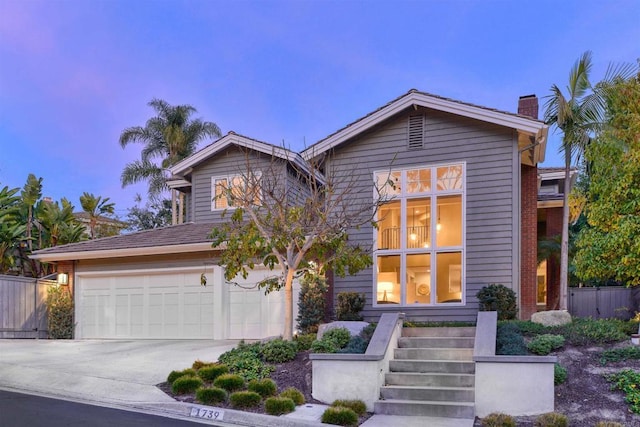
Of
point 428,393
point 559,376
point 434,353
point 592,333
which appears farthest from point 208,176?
point 559,376

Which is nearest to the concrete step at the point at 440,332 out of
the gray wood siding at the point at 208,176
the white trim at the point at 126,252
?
the white trim at the point at 126,252

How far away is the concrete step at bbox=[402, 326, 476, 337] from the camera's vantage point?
9773mm

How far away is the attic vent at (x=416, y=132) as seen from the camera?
1262 centimetres

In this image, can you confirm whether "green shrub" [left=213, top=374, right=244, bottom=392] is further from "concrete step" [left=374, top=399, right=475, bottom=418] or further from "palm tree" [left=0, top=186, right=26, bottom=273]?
"palm tree" [left=0, top=186, right=26, bottom=273]

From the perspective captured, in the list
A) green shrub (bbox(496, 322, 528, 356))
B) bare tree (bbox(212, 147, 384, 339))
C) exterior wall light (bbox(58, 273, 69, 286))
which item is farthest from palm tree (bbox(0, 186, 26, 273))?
green shrub (bbox(496, 322, 528, 356))

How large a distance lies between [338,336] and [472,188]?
4793mm

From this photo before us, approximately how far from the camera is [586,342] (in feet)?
29.1

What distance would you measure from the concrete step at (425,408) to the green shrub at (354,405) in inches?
8.4

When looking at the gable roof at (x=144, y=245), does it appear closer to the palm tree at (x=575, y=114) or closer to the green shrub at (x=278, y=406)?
the green shrub at (x=278, y=406)

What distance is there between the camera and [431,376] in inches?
326

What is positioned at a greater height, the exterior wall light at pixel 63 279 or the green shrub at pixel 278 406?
the exterior wall light at pixel 63 279

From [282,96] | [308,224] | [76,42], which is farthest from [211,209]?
[282,96]

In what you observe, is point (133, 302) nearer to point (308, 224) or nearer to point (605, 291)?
point (308, 224)

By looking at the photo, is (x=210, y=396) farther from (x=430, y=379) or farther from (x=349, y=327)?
(x=349, y=327)
